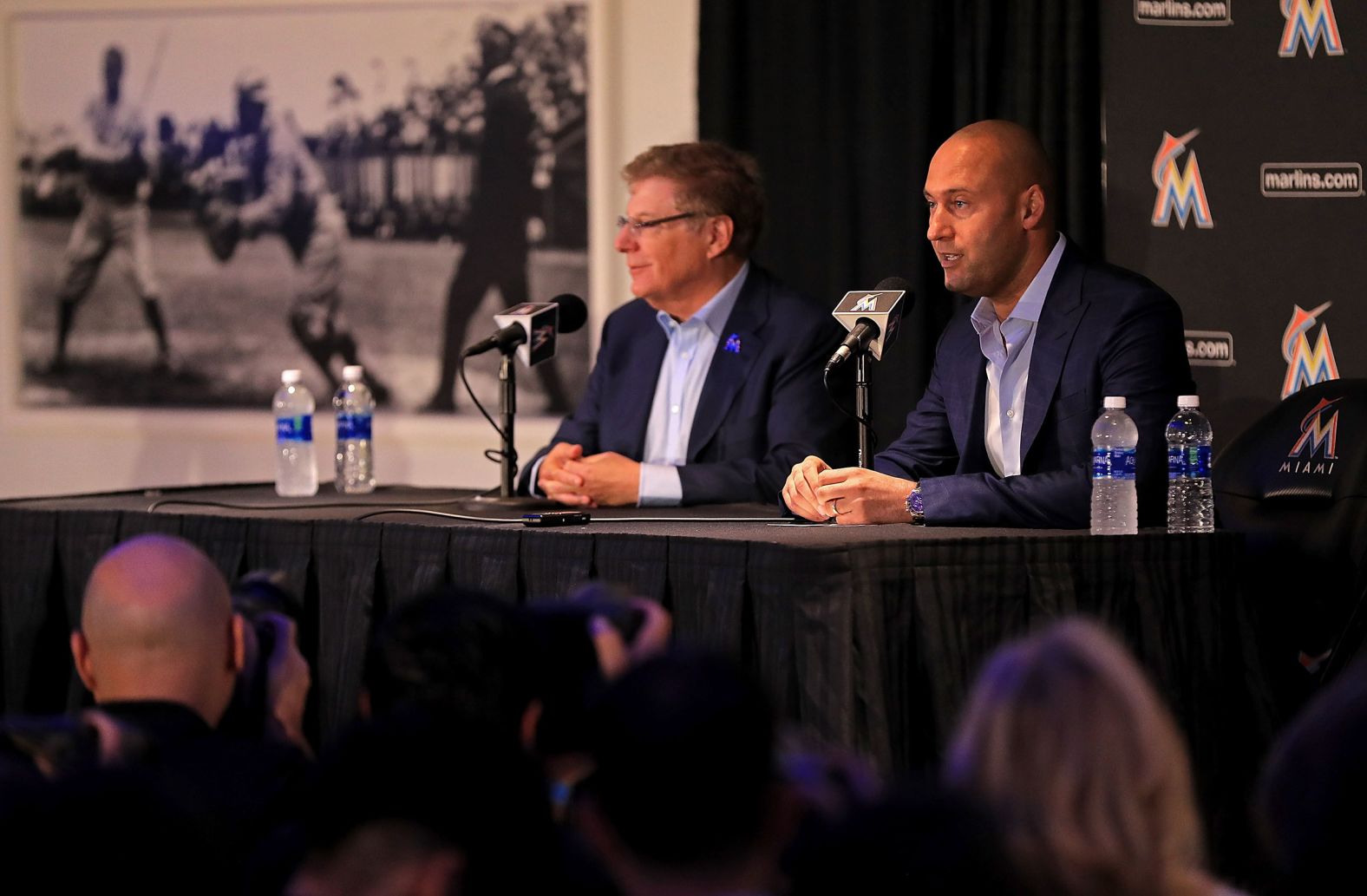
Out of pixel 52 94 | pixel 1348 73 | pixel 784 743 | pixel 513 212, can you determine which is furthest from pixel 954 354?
pixel 52 94

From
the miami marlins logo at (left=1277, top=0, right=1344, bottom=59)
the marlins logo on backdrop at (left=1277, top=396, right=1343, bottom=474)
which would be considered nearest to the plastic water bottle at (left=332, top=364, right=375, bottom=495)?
the marlins logo on backdrop at (left=1277, top=396, right=1343, bottom=474)

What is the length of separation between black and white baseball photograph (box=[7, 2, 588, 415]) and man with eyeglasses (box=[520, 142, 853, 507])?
0.95 metres

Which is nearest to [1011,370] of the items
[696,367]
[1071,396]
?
[1071,396]

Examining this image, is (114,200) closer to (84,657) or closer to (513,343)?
(513,343)

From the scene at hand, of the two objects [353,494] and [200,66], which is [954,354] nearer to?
[353,494]

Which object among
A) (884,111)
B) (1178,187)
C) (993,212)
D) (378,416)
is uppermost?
(884,111)

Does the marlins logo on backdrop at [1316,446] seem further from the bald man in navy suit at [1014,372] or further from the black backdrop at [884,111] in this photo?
the black backdrop at [884,111]

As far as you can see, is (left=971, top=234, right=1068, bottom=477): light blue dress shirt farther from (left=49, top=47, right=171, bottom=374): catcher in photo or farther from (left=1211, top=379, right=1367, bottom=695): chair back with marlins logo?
(left=49, top=47, right=171, bottom=374): catcher in photo

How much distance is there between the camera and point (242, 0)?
→ 522cm

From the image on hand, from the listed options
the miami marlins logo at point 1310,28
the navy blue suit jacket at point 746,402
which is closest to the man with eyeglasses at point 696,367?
the navy blue suit jacket at point 746,402

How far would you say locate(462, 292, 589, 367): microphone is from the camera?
3.33m

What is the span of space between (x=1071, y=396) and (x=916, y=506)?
40 cm

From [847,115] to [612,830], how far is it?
12.2ft

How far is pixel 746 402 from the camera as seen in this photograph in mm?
3807
